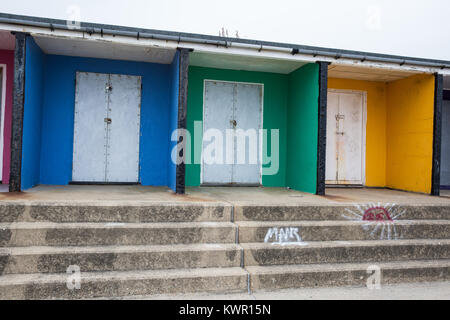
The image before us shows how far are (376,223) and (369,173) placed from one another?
4.28m

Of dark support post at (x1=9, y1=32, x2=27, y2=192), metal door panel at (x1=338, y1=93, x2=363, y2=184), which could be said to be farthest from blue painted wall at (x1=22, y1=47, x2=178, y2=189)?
metal door panel at (x1=338, y1=93, x2=363, y2=184)

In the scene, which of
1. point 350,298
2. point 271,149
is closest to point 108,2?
point 271,149

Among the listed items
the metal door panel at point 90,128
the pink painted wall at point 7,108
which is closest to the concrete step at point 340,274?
the metal door panel at point 90,128

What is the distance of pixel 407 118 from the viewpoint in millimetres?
8500

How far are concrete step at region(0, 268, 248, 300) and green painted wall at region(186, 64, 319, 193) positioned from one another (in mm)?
3568

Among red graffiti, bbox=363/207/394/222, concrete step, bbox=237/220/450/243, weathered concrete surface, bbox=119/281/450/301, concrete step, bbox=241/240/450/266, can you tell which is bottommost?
weathered concrete surface, bbox=119/281/450/301

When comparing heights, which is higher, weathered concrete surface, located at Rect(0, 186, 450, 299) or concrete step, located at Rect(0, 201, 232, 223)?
concrete step, located at Rect(0, 201, 232, 223)

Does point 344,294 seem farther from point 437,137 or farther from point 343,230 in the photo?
point 437,137

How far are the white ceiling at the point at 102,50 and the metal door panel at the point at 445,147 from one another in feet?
26.5

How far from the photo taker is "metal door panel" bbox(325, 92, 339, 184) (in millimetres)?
8812

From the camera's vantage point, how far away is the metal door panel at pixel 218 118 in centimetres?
828

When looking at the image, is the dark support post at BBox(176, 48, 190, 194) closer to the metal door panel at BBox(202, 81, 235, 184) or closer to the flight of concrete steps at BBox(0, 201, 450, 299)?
the flight of concrete steps at BBox(0, 201, 450, 299)
